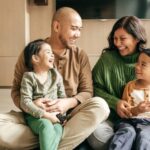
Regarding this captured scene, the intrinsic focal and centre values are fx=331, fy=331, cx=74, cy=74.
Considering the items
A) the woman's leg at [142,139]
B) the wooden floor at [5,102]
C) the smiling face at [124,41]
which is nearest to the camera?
the woman's leg at [142,139]

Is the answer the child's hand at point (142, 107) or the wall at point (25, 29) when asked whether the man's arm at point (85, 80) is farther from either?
the wall at point (25, 29)

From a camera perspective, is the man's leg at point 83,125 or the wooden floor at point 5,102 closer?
the man's leg at point 83,125

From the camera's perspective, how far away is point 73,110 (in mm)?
1753

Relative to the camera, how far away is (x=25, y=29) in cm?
414

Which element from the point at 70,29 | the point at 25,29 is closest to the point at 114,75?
the point at 70,29

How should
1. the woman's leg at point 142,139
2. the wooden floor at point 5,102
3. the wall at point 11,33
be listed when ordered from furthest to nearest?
the wall at point 11,33
the wooden floor at point 5,102
the woman's leg at point 142,139

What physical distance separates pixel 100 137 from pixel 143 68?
16.2 inches

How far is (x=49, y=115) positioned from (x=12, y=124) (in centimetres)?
20

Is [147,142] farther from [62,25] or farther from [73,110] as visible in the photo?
[62,25]

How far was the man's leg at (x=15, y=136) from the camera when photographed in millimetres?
1573

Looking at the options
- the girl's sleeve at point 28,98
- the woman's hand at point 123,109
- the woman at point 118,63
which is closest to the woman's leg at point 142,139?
the woman's hand at point 123,109

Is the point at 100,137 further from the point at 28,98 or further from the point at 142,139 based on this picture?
the point at 28,98

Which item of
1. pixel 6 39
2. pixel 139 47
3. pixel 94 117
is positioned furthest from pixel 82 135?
pixel 6 39

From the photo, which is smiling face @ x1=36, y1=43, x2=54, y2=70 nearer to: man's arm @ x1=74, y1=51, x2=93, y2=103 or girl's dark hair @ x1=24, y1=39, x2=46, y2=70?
girl's dark hair @ x1=24, y1=39, x2=46, y2=70
